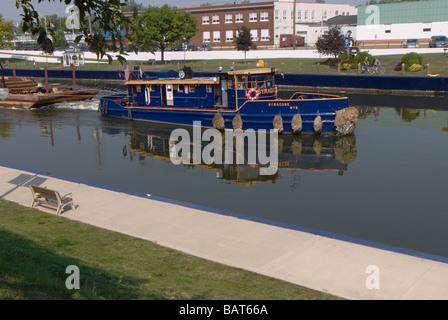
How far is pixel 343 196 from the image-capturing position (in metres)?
17.4

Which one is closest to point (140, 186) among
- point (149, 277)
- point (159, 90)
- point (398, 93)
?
point (149, 277)

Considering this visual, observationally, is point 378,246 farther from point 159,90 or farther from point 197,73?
point 197,73

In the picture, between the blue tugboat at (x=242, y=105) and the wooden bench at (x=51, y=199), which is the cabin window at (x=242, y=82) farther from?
the wooden bench at (x=51, y=199)

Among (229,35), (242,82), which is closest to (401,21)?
(229,35)

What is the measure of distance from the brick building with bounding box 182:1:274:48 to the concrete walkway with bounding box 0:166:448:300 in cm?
8206

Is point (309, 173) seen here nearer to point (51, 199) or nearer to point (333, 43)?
point (51, 199)

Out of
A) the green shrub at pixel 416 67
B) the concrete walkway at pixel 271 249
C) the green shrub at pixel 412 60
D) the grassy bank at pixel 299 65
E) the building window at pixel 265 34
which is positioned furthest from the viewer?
the building window at pixel 265 34

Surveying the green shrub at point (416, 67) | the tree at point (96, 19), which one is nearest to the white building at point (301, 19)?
the green shrub at point (416, 67)

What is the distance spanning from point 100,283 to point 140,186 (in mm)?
10523

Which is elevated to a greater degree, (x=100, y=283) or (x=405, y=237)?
(x=100, y=283)

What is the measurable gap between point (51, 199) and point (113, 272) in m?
5.61

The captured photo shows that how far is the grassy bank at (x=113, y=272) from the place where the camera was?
834 cm

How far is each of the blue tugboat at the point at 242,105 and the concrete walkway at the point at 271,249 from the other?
49.2 feet

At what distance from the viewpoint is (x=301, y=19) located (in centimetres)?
10319
